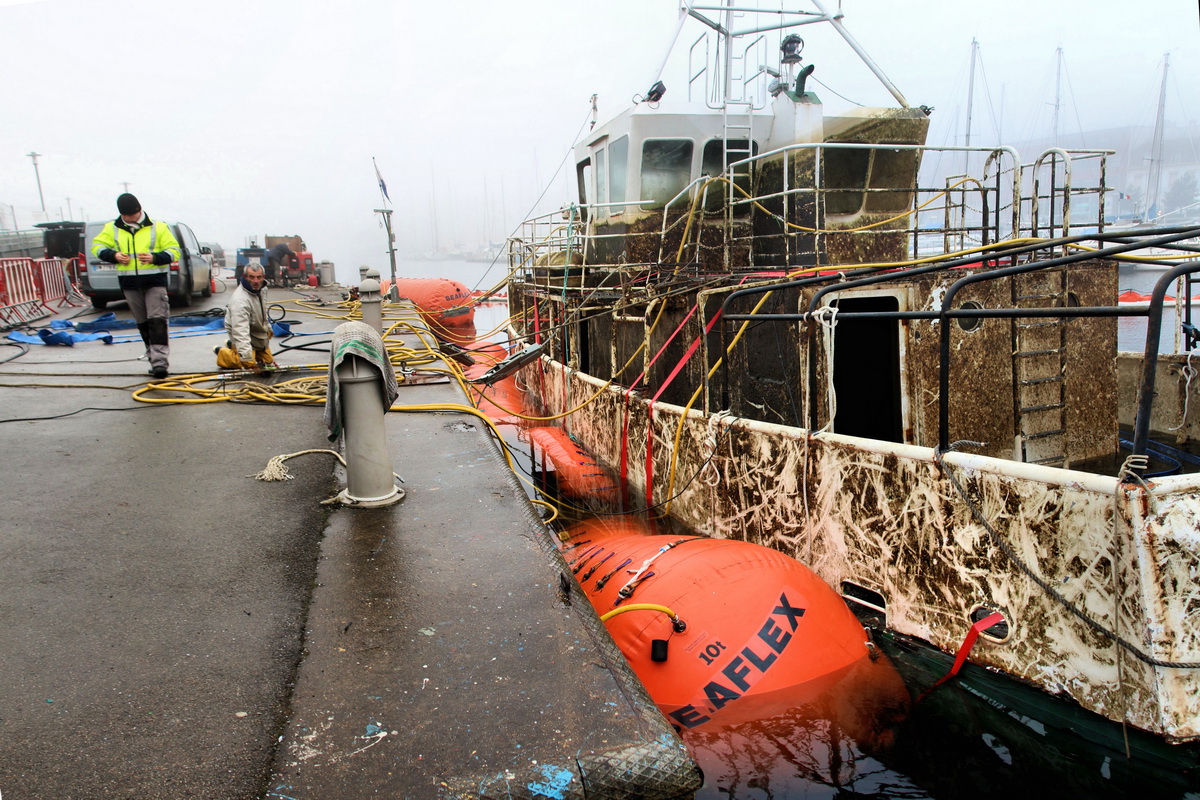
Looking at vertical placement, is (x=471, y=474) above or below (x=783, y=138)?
below

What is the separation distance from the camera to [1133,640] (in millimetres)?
3457

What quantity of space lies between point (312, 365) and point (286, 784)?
6.92 meters

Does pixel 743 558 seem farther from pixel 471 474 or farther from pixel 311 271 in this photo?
pixel 311 271

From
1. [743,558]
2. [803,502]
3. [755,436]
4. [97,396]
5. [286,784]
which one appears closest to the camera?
[286,784]

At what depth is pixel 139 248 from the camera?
23.8 feet

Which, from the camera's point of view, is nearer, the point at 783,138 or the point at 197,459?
the point at 197,459

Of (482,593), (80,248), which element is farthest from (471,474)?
(80,248)

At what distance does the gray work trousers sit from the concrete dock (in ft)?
9.43

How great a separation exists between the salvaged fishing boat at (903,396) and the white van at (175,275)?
9456 mm

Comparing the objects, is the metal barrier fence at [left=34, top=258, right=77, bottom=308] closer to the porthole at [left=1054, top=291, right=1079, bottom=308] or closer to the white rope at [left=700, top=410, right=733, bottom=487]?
the white rope at [left=700, top=410, right=733, bottom=487]

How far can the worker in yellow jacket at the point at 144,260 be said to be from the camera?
7.14 metres

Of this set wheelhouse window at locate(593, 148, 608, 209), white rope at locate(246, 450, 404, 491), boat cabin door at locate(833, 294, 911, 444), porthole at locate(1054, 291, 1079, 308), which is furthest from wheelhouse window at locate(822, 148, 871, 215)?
white rope at locate(246, 450, 404, 491)

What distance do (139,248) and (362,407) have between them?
16.0ft

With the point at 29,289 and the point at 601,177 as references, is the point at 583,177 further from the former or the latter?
the point at 29,289
